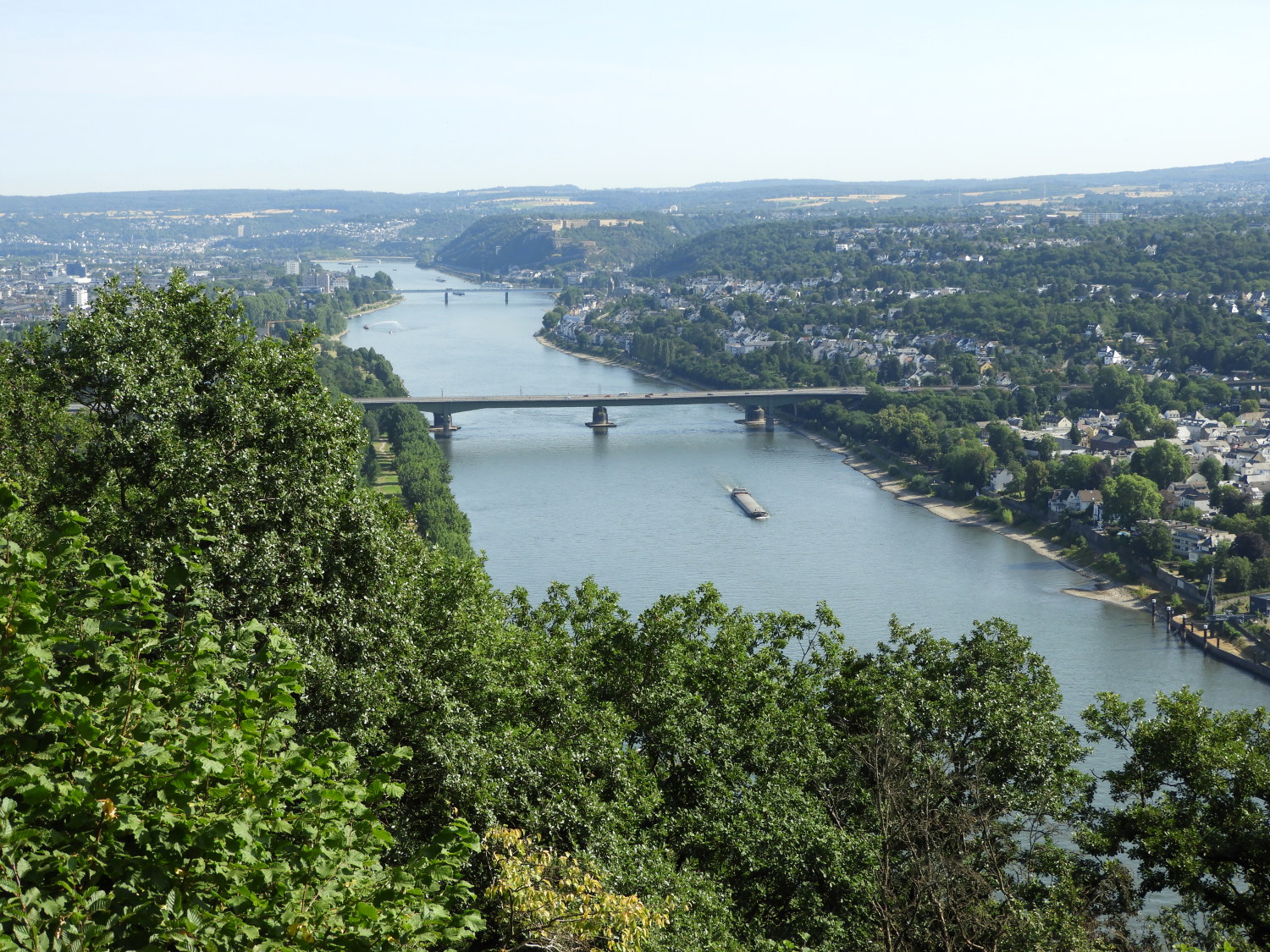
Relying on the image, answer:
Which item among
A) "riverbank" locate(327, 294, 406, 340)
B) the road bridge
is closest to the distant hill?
"riverbank" locate(327, 294, 406, 340)

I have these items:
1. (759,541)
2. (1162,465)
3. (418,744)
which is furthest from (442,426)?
(418,744)

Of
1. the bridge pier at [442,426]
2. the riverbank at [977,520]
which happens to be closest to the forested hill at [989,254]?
the riverbank at [977,520]

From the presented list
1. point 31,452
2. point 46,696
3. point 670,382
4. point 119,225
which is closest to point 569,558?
point 31,452

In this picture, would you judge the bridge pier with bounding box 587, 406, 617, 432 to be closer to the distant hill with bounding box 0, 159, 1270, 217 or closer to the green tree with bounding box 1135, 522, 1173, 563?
the green tree with bounding box 1135, 522, 1173, 563

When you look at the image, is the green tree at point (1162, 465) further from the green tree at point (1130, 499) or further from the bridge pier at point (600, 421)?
the bridge pier at point (600, 421)

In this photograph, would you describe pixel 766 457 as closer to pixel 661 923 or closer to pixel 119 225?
pixel 661 923

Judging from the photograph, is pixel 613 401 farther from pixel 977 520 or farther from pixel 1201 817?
pixel 1201 817
